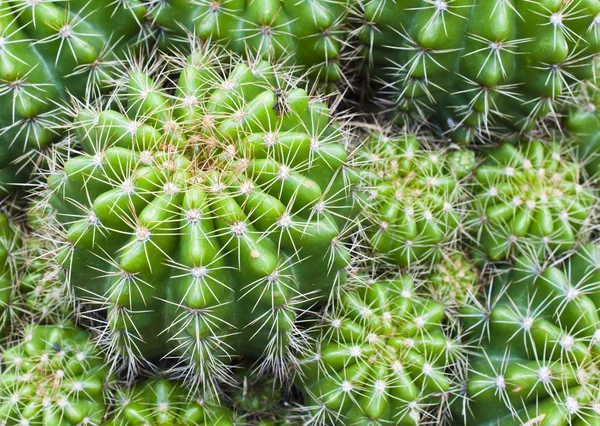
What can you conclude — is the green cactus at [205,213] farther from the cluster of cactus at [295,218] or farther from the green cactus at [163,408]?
the green cactus at [163,408]

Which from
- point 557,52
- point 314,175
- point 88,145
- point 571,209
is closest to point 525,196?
point 571,209

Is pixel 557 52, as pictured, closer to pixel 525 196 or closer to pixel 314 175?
pixel 525 196

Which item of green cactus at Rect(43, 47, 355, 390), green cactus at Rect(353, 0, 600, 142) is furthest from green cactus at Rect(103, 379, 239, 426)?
green cactus at Rect(353, 0, 600, 142)

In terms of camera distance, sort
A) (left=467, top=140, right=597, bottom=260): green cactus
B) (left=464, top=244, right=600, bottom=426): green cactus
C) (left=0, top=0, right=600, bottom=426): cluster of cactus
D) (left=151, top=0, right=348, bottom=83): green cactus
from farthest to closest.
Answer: (left=467, top=140, right=597, bottom=260): green cactus
(left=151, top=0, right=348, bottom=83): green cactus
(left=464, top=244, right=600, bottom=426): green cactus
(left=0, top=0, right=600, bottom=426): cluster of cactus

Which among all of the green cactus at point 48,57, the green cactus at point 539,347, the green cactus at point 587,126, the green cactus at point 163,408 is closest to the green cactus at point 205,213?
the green cactus at point 163,408

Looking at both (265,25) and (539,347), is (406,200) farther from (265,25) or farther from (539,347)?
(265,25)

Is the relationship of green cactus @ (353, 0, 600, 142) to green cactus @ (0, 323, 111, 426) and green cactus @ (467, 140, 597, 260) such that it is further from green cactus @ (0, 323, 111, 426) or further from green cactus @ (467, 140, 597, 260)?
green cactus @ (0, 323, 111, 426)
